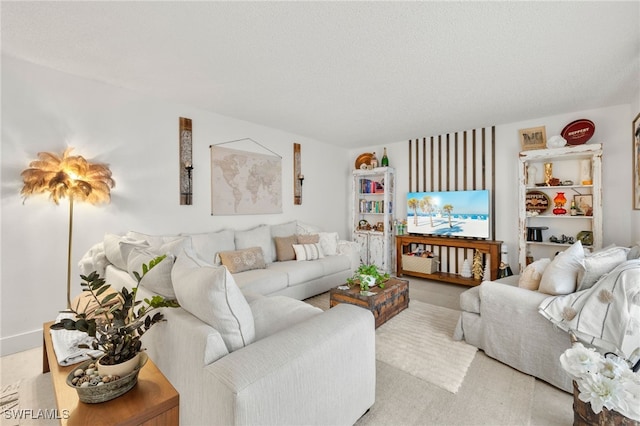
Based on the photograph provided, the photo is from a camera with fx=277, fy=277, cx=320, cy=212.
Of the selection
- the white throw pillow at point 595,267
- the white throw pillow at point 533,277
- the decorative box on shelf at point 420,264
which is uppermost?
the white throw pillow at point 595,267

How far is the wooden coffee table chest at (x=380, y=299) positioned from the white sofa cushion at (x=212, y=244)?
1481 millimetres

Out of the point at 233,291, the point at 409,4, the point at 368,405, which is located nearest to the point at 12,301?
the point at 233,291

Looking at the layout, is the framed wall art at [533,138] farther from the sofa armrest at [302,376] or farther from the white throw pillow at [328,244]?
the sofa armrest at [302,376]

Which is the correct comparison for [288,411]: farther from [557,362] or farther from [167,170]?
[167,170]

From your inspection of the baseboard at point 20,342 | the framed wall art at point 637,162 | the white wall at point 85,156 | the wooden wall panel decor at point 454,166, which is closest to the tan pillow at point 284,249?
the white wall at point 85,156

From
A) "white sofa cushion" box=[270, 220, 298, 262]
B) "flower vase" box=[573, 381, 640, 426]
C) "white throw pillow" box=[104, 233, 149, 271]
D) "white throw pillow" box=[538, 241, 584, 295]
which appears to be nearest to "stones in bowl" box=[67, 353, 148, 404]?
"white throw pillow" box=[104, 233, 149, 271]

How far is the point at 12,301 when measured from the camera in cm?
240

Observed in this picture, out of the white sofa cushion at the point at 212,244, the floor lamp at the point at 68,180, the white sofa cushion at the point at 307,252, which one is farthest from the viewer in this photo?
the white sofa cushion at the point at 307,252

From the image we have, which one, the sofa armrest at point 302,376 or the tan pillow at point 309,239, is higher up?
the tan pillow at point 309,239

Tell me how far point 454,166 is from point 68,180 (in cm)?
498

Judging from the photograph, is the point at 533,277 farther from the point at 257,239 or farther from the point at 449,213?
the point at 257,239

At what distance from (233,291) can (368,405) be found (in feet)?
3.45

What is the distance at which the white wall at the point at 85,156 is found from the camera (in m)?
2.38

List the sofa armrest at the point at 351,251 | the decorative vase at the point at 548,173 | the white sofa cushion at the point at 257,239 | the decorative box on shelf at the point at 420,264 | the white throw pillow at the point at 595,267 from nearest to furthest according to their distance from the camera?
the white throw pillow at the point at 595,267
the white sofa cushion at the point at 257,239
the decorative vase at the point at 548,173
the sofa armrest at the point at 351,251
the decorative box on shelf at the point at 420,264
